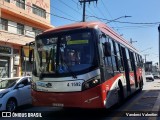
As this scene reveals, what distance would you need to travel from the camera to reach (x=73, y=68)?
359 inches

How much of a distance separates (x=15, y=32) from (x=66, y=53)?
19804 millimetres

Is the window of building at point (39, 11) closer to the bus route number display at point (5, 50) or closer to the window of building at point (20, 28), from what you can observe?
the window of building at point (20, 28)

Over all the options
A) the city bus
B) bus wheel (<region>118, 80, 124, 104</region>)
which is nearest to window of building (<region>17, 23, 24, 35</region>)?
bus wheel (<region>118, 80, 124, 104</region>)

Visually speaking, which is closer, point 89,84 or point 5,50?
point 89,84

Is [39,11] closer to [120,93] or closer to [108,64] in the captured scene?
[120,93]

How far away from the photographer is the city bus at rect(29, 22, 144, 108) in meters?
8.86

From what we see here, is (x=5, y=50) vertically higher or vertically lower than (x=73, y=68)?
higher

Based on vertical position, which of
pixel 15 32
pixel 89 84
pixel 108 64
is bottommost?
pixel 89 84

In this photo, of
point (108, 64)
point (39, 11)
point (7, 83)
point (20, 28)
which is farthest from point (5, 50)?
point (108, 64)

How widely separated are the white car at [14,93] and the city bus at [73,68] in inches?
102

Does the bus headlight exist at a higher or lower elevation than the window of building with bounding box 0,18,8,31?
lower

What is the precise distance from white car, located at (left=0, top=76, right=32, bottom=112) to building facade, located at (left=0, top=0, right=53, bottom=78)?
37.6 ft

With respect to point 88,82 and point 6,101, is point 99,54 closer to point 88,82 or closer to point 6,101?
point 88,82

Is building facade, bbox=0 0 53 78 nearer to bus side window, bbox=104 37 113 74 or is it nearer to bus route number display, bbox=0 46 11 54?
bus route number display, bbox=0 46 11 54
